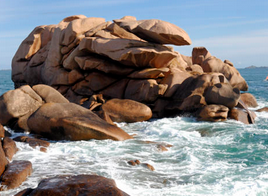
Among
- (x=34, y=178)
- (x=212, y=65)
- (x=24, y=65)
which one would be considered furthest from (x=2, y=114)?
(x=212, y=65)

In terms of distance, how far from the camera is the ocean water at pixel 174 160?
27.0ft

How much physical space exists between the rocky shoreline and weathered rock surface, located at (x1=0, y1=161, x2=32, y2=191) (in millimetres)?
2023

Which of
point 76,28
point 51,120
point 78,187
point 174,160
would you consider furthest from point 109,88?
point 78,187

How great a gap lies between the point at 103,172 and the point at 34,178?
5.75 feet

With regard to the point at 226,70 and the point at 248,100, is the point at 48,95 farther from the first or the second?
the point at 226,70

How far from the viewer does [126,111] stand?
16750mm

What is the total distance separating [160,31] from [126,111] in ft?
14.5

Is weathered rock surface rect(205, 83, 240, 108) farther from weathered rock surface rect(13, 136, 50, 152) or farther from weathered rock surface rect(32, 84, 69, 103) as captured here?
weathered rock surface rect(13, 136, 50, 152)

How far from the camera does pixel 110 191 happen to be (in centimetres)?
647

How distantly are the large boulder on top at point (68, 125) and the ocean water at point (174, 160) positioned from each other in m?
0.34

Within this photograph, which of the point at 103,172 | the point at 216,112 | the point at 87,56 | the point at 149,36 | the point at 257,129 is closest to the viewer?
the point at 103,172

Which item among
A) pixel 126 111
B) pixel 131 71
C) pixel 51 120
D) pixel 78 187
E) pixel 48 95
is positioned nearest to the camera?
pixel 78 187

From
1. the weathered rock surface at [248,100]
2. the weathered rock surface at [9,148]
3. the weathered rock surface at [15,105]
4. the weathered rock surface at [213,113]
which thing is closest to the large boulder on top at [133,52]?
the weathered rock surface at [213,113]

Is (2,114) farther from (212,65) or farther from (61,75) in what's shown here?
(212,65)
